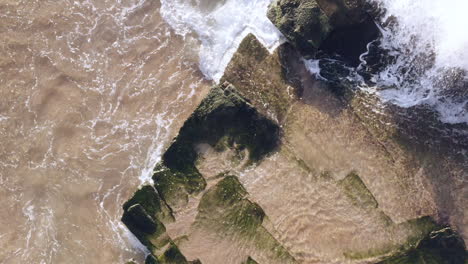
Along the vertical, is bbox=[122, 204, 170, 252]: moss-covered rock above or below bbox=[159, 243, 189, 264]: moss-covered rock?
above

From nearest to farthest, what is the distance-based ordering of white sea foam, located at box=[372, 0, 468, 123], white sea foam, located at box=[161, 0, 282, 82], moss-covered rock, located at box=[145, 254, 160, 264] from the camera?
white sea foam, located at box=[372, 0, 468, 123], moss-covered rock, located at box=[145, 254, 160, 264], white sea foam, located at box=[161, 0, 282, 82]

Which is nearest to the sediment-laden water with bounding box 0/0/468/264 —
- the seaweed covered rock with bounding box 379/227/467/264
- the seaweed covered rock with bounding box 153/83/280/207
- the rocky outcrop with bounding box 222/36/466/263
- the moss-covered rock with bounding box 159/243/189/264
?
Answer: the seaweed covered rock with bounding box 153/83/280/207

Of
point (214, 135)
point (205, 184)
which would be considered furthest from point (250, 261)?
point (214, 135)

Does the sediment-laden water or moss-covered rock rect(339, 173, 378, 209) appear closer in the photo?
moss-covered rock rect(339, 173, 378, 209)

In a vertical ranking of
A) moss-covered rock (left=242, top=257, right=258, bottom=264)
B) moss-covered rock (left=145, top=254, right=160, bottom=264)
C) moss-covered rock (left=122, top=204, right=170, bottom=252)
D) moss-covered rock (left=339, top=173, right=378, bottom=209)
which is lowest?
moss-covered rock (left=145, top=254, right=160, bottom=264)

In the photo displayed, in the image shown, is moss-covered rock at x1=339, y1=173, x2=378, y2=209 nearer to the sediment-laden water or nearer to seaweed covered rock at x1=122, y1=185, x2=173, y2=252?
the sediment-laden water

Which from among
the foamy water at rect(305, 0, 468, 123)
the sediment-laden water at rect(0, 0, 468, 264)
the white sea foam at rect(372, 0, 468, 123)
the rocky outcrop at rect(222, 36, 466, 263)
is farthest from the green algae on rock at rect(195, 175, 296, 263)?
the white sea foam at rect(372, 0, 468, 123)

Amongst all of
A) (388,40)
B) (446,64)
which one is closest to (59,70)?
(388,40)

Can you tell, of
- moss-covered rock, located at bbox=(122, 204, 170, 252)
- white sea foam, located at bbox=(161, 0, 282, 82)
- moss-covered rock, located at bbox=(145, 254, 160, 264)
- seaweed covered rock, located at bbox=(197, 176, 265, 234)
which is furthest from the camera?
white sea foam, located at bbox=(161, 0, 282, 82)
